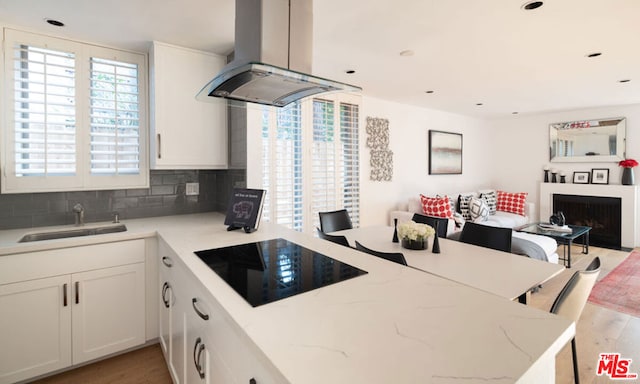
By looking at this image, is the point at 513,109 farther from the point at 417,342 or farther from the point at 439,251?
the point at 417,342

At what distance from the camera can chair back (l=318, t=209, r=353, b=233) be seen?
2.97 meters

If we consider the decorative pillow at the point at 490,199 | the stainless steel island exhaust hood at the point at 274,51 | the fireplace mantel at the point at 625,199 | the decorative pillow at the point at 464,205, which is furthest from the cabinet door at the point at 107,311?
the fireplace mantel at the point at 625,199

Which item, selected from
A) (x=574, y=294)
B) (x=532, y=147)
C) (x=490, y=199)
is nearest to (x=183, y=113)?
(x=574, y=294)

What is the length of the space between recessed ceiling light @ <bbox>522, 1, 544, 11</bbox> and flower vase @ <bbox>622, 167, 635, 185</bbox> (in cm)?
481

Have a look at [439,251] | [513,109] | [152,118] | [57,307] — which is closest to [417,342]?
[439,251]

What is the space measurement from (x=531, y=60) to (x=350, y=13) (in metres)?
2.01

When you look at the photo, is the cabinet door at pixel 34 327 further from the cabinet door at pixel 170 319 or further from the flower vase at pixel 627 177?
the flower vase at pixel 627 177

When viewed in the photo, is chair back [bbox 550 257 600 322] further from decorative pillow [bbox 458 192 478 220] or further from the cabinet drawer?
decorative pillow [bbox 458 192 478 220]

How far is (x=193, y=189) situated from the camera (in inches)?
115

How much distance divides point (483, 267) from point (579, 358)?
4.13 feet

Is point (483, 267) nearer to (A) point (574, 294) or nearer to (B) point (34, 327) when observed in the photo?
(A) point (574, 294)

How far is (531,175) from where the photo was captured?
6.16 m

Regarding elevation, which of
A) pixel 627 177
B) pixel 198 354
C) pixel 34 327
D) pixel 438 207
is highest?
pixel 627 177

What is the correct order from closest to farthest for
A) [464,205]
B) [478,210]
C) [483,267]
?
[483,267]
[478,210]
[464,205]
